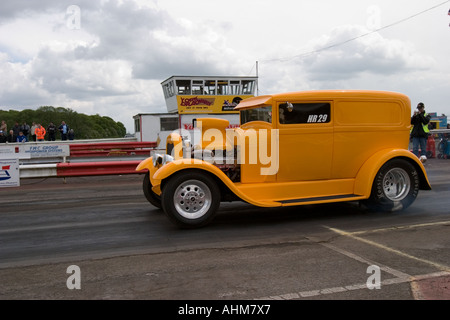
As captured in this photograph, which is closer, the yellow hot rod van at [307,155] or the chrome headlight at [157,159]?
the yellow hot rod van at [307,155]

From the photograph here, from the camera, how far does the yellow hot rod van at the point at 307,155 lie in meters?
5.74

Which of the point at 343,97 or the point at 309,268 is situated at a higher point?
the point at 343,97

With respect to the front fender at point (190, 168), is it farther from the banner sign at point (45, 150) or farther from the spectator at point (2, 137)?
the spectator at point (2, 137)

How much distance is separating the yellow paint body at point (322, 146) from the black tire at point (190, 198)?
0.85 ft

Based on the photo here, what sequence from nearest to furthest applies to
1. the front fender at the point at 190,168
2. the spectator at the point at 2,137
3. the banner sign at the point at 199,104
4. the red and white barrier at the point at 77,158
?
the front fender at the point at 190,168 → the red and white barrier at the point at 77,158 → the spectator at the point at 2,137 → the banner sign at the point at 199,104

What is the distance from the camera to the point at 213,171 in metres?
5.41

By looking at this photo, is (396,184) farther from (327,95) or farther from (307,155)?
(327,95)

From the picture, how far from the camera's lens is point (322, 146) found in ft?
19.7

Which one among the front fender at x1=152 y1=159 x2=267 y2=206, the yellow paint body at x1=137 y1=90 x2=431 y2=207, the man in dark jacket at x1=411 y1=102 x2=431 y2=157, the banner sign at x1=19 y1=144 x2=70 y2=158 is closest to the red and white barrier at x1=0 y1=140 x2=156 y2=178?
the banner sign at x1=19 y1=144 x2=70 y2=158

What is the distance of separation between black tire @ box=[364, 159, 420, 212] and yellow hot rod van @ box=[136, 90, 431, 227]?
1 centimetres

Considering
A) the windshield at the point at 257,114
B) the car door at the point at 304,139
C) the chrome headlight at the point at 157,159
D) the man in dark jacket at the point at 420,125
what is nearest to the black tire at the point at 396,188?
the car door at the point at 304,139

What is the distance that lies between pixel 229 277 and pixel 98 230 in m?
2.68

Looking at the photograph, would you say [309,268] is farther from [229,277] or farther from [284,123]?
[284,123]
